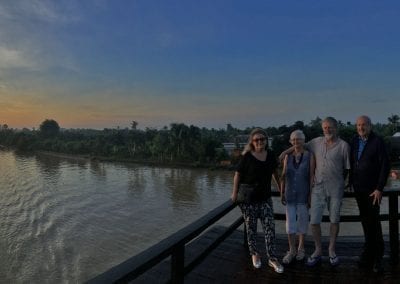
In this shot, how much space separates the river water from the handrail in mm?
16440

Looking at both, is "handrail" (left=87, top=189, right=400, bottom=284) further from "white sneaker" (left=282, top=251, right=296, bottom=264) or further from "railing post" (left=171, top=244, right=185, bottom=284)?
"white sneaker" (left=282, top=251, right=296, bottom=264)

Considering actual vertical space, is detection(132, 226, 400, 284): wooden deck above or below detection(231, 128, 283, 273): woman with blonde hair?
below

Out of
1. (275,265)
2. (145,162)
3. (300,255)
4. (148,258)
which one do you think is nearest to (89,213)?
(300,255)

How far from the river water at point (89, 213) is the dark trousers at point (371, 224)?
16.5m

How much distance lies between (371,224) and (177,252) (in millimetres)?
1806

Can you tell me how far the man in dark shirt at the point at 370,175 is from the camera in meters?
3.12

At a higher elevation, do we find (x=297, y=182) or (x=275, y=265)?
(x=297, y=182)

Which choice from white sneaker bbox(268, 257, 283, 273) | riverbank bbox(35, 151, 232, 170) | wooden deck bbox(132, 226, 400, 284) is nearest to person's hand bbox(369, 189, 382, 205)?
wooden deck bbox(132, 226, 400, 284)

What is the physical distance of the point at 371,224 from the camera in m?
3.29

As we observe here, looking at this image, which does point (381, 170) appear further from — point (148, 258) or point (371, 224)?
point (148, 258)

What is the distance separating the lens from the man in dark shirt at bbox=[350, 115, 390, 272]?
3121mm

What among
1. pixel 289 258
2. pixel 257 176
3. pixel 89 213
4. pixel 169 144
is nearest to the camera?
pixel 257 176

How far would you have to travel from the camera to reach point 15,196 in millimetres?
37719

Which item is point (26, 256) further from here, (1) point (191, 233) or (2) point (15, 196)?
(1) point (191, 233)
